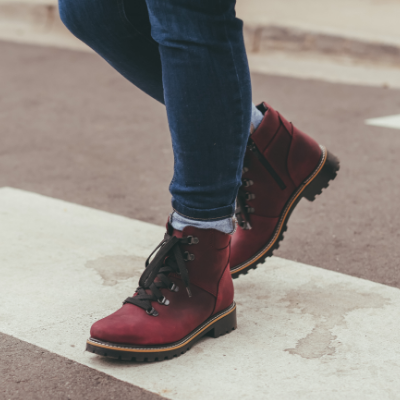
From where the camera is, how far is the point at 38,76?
17.4 ft

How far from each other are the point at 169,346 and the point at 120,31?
27.2 inches

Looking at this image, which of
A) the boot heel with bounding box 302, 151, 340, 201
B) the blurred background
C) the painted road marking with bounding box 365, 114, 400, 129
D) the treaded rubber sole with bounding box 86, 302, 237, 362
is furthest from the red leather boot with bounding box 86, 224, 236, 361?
the blurred background

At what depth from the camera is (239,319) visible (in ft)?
4.86

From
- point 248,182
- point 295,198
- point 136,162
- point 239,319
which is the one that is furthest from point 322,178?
point 136,162

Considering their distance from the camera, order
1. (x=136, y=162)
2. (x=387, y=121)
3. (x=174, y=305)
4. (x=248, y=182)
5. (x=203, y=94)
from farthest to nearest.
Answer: (x=387, y=121) → (x=136, y=162) → (x=248, y=182) → (x=174, y=305) → (x=203, y=94)

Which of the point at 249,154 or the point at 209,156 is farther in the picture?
the point at 249,154

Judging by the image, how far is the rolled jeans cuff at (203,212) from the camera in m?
1.30

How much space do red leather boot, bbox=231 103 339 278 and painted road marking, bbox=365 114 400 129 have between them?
209 centimetres

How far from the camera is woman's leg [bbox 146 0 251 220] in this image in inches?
46.9

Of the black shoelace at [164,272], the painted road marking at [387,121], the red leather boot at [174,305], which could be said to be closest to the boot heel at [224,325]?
the red leather boot at [174,305]

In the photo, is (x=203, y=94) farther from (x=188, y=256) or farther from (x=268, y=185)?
(x=268, y=185)

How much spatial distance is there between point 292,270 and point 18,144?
1997 millimetres

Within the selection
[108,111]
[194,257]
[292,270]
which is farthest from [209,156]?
[108,111]

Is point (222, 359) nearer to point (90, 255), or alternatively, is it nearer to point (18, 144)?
point (90, 255)
